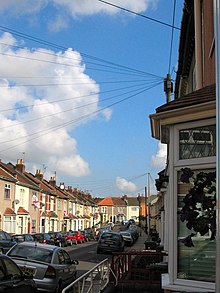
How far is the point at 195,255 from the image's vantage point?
6238 mm

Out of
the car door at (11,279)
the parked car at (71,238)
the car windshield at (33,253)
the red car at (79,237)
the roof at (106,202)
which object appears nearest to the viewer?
the car door at (11,279)

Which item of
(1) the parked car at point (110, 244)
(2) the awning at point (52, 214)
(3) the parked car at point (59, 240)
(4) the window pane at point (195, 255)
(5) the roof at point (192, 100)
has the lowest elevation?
(3) the parked car at point (59, 240)

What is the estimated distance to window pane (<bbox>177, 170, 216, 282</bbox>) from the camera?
6.03m

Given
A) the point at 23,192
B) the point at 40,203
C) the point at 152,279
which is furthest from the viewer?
the point at 40,203

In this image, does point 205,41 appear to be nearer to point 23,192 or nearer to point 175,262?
point 175,262

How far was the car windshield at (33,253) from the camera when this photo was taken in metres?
12.7

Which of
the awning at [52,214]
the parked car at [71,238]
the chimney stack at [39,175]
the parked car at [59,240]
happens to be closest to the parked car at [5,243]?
the parked car at [59,240]

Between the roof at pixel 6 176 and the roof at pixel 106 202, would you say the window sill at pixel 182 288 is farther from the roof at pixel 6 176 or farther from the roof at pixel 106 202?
the roof at pixel 106 202

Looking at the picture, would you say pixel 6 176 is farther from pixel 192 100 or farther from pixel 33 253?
pixel 192 100

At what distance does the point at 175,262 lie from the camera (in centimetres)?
635

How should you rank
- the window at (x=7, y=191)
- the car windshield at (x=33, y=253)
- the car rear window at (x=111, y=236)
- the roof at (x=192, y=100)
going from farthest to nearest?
the window at (x=7, y=191) → the car rear window at (x=111, y=236) → the car windshield at (x=33, y=253) → the roof at (x=192, y=100)

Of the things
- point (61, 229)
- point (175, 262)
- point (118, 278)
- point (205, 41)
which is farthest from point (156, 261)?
point (61, 229)

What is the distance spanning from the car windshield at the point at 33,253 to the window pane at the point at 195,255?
6.99 metres

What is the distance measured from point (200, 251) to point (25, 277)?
469cm
